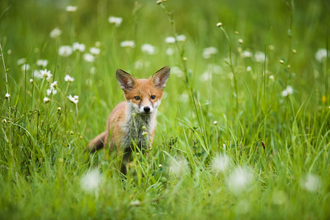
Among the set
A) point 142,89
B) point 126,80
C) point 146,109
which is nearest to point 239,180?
point 146,109

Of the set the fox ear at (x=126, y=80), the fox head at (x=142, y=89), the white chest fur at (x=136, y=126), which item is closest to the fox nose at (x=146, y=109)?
the fox head at (x=142, y=89)

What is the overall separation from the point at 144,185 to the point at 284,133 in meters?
2.05

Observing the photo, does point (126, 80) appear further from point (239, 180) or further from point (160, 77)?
point (239, 180)

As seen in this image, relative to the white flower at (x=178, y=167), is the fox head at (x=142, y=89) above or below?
above

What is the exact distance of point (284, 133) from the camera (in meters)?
3.44

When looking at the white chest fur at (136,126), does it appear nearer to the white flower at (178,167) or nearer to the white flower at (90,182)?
the white flower at (178,167)

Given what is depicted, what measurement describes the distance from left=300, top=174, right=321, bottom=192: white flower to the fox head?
68.9 inches

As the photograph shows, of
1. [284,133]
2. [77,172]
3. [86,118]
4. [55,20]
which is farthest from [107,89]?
[55,20]

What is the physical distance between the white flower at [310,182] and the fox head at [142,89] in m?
1.75

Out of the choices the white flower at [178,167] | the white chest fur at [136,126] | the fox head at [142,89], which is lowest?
the white flower at [178,167]

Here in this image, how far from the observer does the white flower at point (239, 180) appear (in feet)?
7.73

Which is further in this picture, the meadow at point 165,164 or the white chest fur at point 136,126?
the white chest fur at point 136,126

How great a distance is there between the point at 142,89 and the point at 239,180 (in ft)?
5.38

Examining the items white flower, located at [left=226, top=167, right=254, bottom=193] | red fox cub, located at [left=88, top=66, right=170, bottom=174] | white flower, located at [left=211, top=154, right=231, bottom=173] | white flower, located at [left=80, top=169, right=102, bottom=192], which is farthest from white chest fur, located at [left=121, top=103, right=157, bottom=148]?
white flower, located at [left=226, top=167, right=254, bottom=193]
